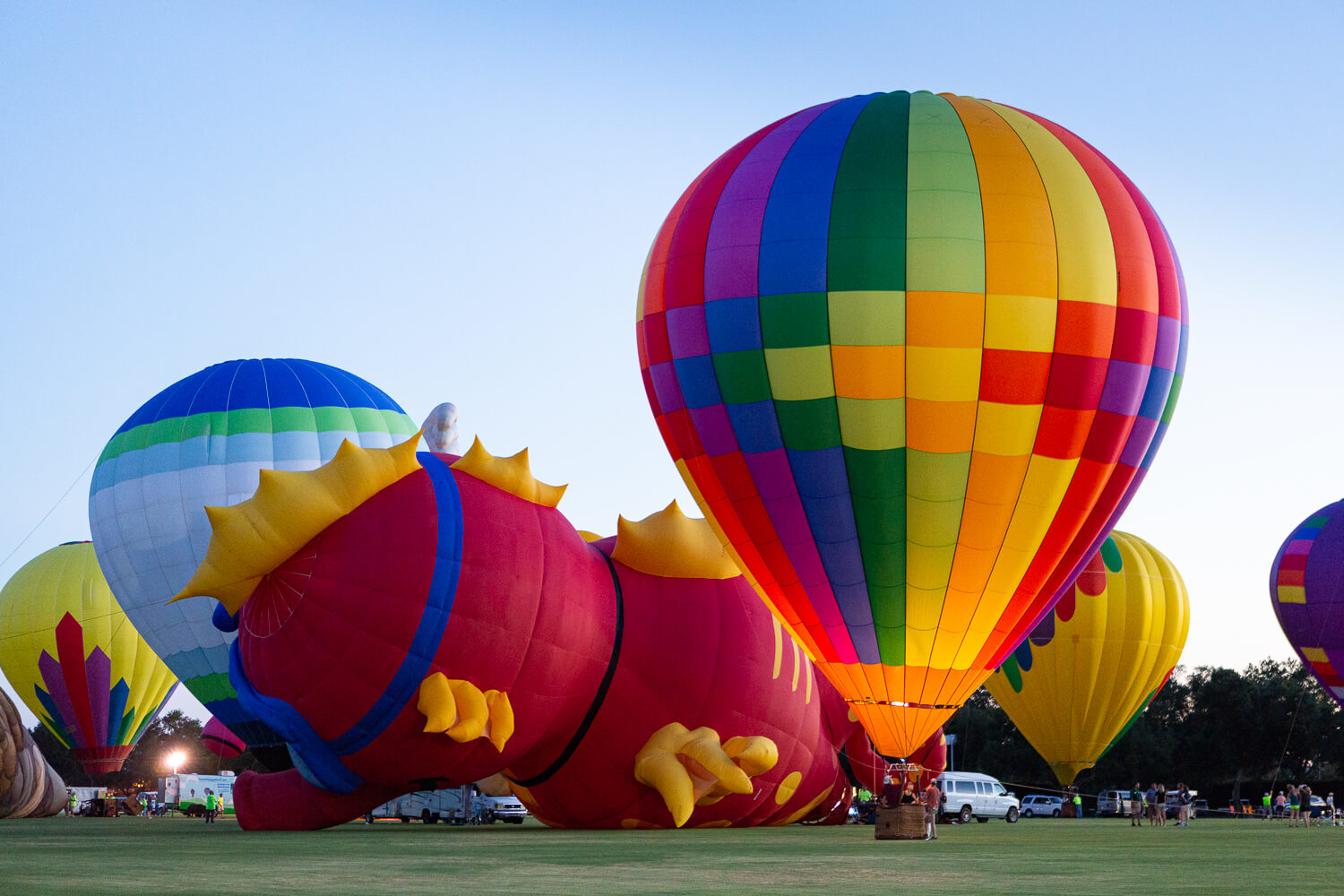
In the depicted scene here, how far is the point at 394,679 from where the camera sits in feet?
47.4

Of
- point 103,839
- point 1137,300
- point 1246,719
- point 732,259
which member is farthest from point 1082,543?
point 1246,719

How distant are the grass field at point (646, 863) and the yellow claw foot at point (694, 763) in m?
0.46

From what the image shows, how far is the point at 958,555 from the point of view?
14.6 m

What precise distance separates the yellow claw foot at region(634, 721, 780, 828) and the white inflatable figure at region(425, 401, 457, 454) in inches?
182

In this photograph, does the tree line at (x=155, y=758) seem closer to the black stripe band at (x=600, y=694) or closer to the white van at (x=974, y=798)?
the white van at (x=974, y=798)

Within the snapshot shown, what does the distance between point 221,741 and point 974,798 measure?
13.7 metres

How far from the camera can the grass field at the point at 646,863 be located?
8352 mm

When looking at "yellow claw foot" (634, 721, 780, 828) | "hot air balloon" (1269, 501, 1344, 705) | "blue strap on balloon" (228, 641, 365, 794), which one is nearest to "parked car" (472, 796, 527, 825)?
"yellow claw foot" (634, 721, 780, 828)

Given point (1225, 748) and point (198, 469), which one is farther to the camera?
point (1225, 748)

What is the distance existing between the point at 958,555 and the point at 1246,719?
134 feet

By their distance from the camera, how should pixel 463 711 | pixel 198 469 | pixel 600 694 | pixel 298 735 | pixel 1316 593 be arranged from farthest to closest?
pixel 1316 593 < pixel 198 469 < pixel 600 694 < pixel 298 735 < pixel 463 711

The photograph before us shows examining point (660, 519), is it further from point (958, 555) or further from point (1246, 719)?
point (1246, 719)

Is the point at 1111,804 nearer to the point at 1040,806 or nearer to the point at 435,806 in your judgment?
the point at 1040,806

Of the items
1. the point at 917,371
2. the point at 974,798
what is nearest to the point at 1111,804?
the point at 974,798
